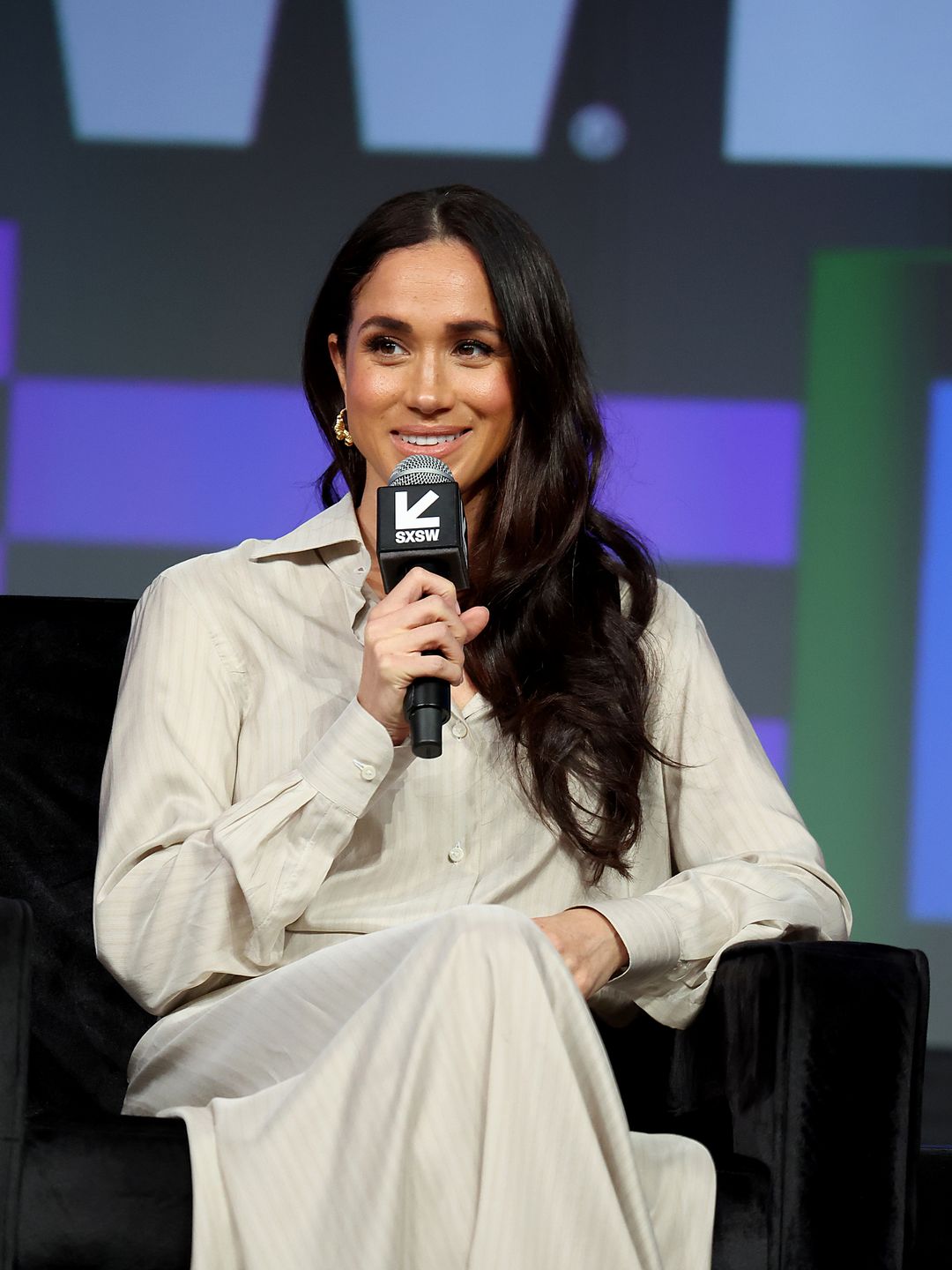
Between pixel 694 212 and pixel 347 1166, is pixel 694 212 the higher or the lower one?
the higher one

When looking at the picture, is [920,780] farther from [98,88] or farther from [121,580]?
[98,88]

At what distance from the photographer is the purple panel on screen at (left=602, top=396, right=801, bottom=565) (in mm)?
3479

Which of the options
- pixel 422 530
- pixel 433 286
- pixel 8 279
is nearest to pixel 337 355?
pixel 433 286

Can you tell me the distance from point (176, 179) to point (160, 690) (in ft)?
6.77

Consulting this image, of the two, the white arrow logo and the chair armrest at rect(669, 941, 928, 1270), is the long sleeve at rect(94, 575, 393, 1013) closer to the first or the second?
the white arrow logo

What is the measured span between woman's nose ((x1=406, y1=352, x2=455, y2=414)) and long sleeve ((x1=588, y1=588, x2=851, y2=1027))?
1.19 ft

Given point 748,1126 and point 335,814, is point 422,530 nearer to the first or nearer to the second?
point 335,814

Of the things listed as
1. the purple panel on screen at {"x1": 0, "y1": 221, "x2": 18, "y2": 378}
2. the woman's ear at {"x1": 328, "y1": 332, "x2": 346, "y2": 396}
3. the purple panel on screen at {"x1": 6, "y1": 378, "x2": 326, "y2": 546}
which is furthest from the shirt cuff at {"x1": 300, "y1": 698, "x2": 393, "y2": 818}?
the purple panel on screen at {"x1": 0, "y1": 221, "x2": 18, "y2": 378}

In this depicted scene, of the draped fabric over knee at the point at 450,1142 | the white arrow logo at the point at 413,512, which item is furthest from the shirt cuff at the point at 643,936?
the white arrow logo at the point at 413,512

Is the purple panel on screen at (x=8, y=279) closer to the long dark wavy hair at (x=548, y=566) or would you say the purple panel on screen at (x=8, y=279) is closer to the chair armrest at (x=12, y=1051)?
the long dark wavy hair at (x=548, y=566)

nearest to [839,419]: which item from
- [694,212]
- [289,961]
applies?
[694,212]

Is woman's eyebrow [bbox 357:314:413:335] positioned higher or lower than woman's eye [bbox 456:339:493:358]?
higher

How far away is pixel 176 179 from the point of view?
11.5 ft

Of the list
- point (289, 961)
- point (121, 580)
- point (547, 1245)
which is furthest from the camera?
point (121, 580)
